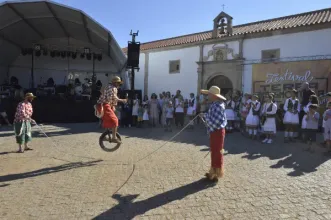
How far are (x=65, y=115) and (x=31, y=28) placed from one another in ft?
20.2

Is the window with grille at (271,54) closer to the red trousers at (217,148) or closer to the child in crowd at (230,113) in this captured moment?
the child in crowd at (230,113)

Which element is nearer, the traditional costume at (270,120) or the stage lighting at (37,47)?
the traditional costume at (270,120)

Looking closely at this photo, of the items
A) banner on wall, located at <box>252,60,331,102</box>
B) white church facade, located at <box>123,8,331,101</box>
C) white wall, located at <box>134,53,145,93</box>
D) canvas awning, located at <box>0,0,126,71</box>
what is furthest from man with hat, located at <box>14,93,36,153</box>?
white wall, located at <box>134,53,145,93</box>

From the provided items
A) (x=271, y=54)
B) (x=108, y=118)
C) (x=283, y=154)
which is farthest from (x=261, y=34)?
(x=108, y=118)

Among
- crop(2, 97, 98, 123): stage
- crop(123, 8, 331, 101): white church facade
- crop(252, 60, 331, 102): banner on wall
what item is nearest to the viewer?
crop(252, 60, 331, 102): banner on wall

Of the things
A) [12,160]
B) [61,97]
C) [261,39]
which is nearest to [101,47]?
[61,97]

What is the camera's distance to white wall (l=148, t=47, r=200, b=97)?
1761 cm

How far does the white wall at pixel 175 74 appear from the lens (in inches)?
693

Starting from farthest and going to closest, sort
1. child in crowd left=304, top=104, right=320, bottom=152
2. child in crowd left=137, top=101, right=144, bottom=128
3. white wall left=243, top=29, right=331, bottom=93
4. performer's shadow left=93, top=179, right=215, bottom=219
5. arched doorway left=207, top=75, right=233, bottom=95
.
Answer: arched doorway left=207, top=75, right=233, bottom=95
child in crowd left=137, top=101, right=144, bottom=128
white wall left=243, top=29, right=331, bottom=93
child in crowd left=304, top=104, right=320, bottom=152
performer's shadow left=93, top=179, right=215, bottom=219

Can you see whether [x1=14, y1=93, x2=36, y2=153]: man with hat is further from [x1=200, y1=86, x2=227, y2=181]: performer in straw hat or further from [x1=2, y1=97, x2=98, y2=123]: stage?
[x1=2, y1=97, x2=98, y2=123]: stage

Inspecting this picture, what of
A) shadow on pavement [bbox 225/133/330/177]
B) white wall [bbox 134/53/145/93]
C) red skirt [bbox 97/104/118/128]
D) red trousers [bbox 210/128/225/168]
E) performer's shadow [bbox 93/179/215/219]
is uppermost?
white wall [bbox 134/53/145/93]

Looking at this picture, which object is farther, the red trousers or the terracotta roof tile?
the terracotta roof tile

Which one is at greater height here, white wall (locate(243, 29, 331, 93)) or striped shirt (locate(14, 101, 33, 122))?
white wall (locate(243, 29, 331, 93))

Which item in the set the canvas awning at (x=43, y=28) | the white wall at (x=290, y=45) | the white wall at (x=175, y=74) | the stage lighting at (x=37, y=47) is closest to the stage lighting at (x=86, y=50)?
the canvas awning at (x=43, y=28)
